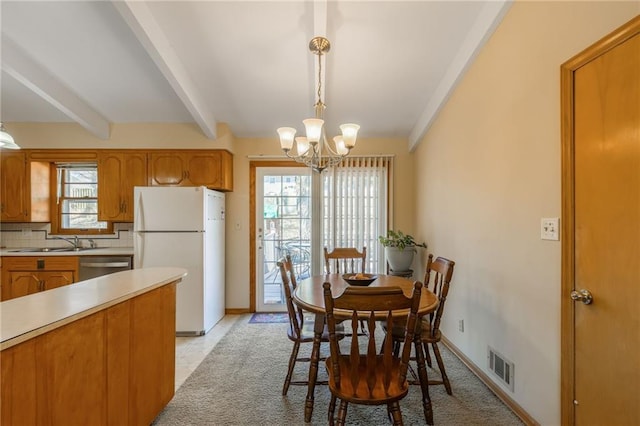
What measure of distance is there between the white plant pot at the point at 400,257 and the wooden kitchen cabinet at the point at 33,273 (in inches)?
140

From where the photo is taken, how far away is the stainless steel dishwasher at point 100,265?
3.44 metres

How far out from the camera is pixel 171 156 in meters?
3.80

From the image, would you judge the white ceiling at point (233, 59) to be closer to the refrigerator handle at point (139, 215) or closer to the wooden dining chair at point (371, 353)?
the refrigerator handle at point (139, 215)

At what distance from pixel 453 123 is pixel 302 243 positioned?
2.37 meters

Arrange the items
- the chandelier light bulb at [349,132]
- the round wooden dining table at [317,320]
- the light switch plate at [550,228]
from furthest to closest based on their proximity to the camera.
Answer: the chandelier light bulb at [349,132]
the round wooden dining table at [317,320]
the light switch plate at [550,228]

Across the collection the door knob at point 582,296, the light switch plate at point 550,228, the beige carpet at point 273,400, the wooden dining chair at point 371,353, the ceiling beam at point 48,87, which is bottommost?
the beige carpet at point 273,400

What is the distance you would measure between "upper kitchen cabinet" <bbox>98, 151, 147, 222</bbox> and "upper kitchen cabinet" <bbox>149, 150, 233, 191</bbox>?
15cm

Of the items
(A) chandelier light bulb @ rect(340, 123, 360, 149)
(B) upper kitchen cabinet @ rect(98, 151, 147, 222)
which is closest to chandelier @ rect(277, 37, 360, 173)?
(A) chandelier light bulb @ rect(340, 123, 360, 149)

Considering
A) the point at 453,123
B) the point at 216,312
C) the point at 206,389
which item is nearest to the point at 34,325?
the point at 206,389

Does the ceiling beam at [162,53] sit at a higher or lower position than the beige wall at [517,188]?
higher

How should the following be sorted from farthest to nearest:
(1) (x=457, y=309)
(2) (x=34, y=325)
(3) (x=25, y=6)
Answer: (1) (x=457, y=309) < (3) (x=25, y=6) < (2) (x=34, y=325)

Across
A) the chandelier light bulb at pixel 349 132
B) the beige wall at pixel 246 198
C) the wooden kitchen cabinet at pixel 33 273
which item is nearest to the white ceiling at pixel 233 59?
the beige wall at pixel 246 198

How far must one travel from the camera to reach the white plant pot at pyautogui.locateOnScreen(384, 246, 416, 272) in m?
3.65

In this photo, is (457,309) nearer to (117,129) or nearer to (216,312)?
(216,312)
